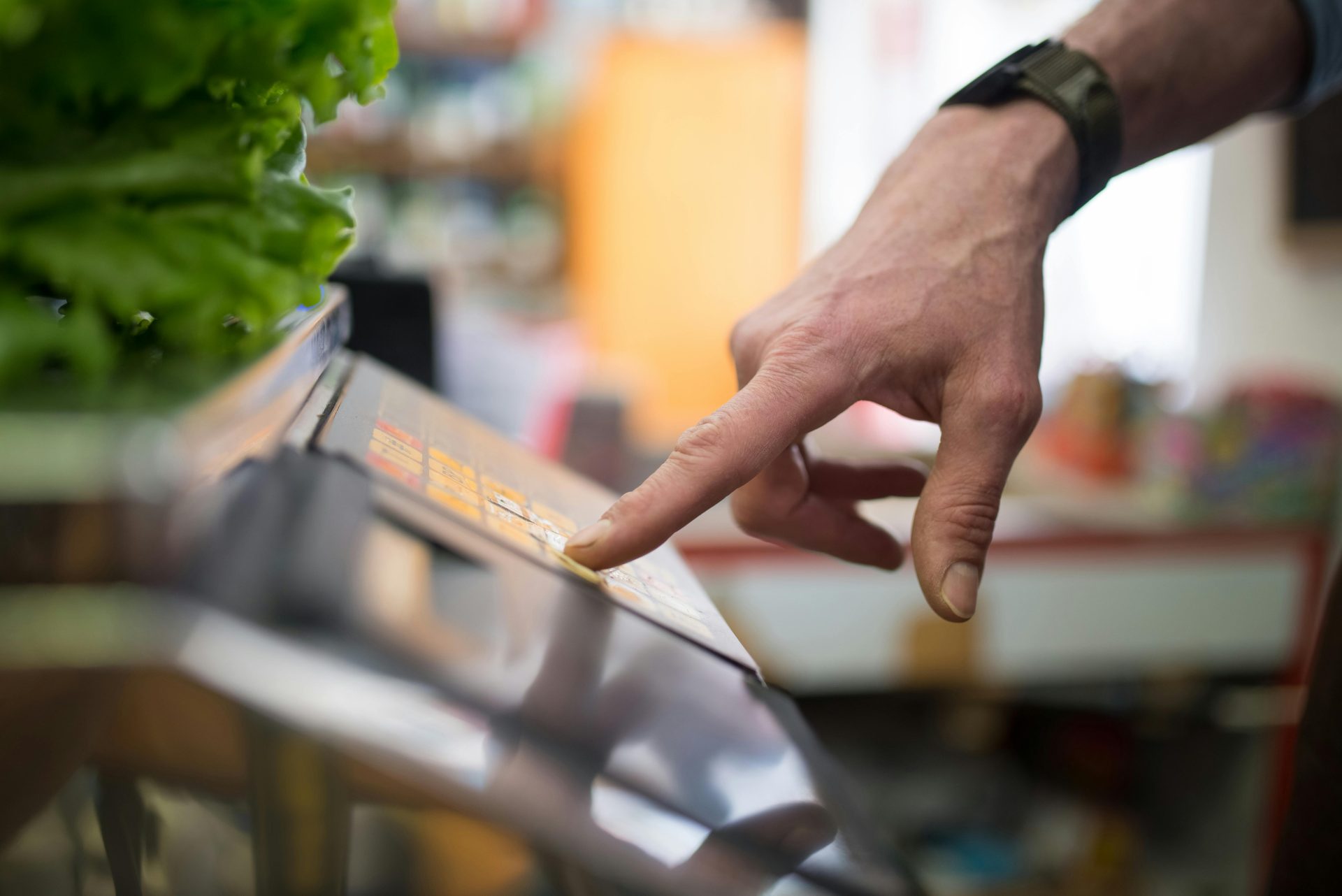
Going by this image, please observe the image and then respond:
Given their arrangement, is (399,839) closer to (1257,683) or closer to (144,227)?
(144,227)

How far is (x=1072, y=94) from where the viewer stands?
60 centimetres

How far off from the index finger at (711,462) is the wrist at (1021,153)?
18 cm

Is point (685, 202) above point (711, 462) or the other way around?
the other way around

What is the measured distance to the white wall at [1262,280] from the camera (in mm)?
2275

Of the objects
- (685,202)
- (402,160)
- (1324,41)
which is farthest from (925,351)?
(402,160)

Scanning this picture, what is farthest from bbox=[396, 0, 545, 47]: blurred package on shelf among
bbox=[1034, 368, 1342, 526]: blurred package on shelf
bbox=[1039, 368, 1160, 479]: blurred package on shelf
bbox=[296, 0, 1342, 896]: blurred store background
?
bbox=[1034, 368, 1342, 526]: blurred package on shelf

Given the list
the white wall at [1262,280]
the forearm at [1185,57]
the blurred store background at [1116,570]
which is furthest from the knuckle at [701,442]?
the white wall at [1262,280]

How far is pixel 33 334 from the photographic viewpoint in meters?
0.27

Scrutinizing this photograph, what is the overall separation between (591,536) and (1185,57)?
0.52 meters

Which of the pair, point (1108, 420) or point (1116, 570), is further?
point (1108, 420)

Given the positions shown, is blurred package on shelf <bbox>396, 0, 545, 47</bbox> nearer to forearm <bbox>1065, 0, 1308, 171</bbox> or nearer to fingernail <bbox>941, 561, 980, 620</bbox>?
forearm <bbox>1065, 0, 1308, 171</bbox>

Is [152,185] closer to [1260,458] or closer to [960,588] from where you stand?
[960,588]

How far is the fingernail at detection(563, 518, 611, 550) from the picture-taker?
1.37 feet

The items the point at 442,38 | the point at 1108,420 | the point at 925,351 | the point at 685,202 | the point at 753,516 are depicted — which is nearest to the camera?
the point at 925,351
